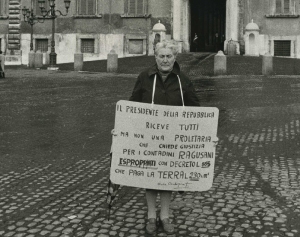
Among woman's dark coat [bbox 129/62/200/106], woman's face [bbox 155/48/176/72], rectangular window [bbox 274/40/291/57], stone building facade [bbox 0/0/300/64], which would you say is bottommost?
woman's dark coat [bbox 129/62/200/106]

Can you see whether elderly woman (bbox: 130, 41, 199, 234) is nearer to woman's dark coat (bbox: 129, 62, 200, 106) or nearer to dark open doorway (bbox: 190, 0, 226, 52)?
woman's dark coat (bbox: 129, 62, 200, 106)

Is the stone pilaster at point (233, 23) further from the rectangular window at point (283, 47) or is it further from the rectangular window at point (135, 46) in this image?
the rectangular window at point (135, 46)

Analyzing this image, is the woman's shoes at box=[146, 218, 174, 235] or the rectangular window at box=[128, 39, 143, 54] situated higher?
the rectangular window at box=[128, 39, 143, 54]

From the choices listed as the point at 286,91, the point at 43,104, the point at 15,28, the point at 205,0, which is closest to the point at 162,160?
the point at 43,104

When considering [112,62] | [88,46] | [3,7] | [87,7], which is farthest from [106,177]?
[3,7]

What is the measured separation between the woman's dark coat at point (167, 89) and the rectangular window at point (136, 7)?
29139mm

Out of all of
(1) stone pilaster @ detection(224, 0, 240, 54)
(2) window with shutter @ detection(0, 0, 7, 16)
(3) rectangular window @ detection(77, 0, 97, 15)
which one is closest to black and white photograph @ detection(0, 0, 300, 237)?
(1) stone pilaster @ detection(224, 0, 240, 54)

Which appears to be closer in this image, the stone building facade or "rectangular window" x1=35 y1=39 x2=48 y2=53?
the stone building facade

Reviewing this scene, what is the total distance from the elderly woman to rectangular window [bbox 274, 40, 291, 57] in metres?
27.3

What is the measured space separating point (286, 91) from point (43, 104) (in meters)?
7.06

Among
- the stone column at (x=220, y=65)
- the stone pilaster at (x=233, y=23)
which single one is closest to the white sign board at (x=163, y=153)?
the stone column at (x=220, y=65)

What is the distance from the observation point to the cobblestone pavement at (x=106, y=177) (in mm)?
4680

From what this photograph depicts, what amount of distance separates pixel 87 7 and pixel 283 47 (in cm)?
1228

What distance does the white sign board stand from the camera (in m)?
4.45
